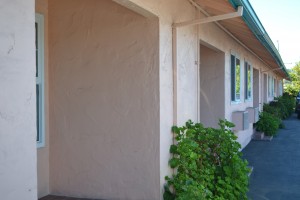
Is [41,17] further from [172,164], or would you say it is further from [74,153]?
[172,164]

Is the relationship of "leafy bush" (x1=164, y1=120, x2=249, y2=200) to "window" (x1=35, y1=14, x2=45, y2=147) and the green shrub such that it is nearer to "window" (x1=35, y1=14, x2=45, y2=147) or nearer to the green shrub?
"window" (x1=35, y1=14, x2=45, y2=147)

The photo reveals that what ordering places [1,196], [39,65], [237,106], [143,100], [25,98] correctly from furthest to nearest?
[237,106], [39,65], [143,100], [25,98], [1,196]

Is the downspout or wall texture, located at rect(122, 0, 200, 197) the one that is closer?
wall texture, located at rect(122, 0, 200, 197)

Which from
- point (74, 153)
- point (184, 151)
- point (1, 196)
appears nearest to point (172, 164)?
point (184, 151)

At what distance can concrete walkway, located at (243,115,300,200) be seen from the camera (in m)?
6.49

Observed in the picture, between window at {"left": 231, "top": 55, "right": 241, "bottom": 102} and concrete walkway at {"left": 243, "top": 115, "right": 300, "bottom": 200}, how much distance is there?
5.18 feet

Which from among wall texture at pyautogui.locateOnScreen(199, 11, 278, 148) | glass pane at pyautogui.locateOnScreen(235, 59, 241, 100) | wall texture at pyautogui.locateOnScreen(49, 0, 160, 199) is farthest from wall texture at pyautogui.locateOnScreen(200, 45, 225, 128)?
wall texture at pyautogui.locateOnScreen(49, 0, 160, 199)

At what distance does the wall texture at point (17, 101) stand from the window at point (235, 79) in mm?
7381

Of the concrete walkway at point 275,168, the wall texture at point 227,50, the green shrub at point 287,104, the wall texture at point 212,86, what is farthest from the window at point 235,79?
the green shrub at point 287,104

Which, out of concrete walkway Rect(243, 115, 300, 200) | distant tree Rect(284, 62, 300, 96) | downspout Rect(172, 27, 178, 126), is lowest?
concrete walkway Rect(243, 115, 300, 200)

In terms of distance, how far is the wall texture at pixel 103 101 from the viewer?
4.66m

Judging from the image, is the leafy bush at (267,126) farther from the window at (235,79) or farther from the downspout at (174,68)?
the downspout at (174,68)

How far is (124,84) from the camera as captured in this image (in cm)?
479

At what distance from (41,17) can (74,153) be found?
180 cm
